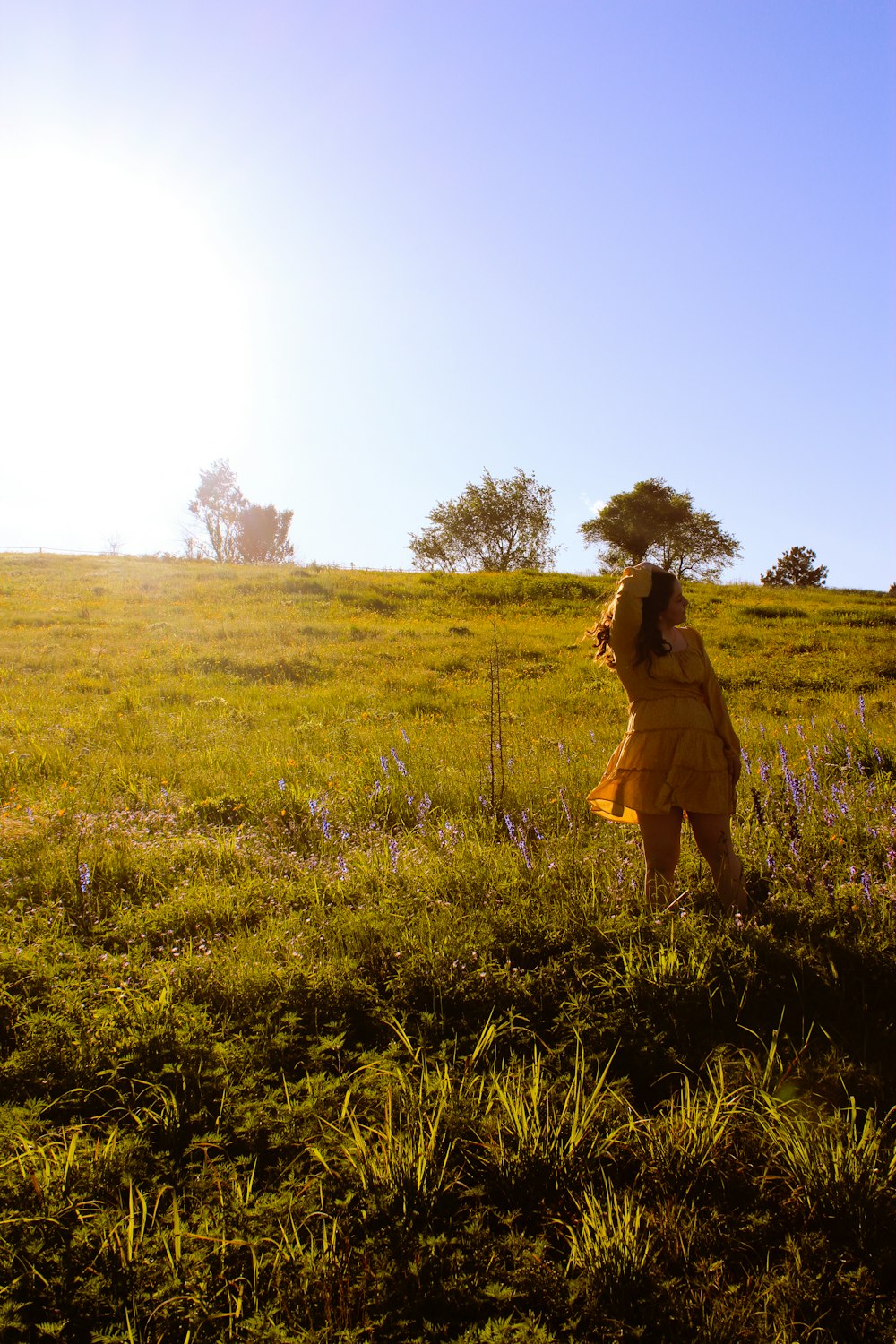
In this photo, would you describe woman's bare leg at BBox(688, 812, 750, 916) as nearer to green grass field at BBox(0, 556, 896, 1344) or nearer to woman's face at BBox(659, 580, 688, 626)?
green grass field at BBox(0, 556, 896, 1344)

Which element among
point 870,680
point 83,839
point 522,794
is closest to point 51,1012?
point 83,839

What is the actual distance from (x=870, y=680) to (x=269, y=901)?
11.3 m

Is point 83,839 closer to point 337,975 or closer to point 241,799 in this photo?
point 241,799

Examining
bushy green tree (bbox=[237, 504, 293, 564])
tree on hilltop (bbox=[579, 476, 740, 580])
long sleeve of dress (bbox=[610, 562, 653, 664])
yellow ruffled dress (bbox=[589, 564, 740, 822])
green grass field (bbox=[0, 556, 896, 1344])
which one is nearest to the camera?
green grass field (bbox=[0, 556, 896, 1344])

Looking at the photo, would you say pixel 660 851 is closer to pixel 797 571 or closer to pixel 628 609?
pixel 628 609

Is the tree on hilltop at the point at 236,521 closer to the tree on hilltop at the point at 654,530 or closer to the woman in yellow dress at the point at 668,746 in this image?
the tree on hilltop at the point at 654,530

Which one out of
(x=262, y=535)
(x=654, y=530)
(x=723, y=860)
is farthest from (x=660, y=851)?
(x=262, y=535)

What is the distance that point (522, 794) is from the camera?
20.6 ft

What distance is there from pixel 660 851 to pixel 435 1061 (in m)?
1.86

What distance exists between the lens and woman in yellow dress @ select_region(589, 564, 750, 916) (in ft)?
13.6

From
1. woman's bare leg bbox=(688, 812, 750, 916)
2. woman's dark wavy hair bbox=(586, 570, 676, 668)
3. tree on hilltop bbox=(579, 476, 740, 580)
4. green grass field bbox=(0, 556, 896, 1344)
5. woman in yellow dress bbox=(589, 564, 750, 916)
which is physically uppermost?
tree on hilltop bbox=(579, 476, 740, 580)

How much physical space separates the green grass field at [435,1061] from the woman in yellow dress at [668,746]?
1.01 feet

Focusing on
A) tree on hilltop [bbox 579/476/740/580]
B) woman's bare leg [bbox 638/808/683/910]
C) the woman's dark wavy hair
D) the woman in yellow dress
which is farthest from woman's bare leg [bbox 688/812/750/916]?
tree on hilltop [bbox 579/476/740/580]

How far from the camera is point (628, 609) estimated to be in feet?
13.9
